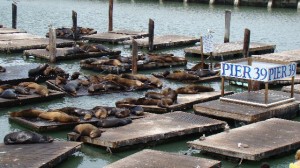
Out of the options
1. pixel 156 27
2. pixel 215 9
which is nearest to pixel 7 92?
pixel 156 27

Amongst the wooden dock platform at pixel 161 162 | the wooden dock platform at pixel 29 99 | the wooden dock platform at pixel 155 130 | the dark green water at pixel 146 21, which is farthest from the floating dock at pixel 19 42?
the wooden dock platform at pixel 161 162

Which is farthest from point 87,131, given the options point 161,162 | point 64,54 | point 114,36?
point 114,36

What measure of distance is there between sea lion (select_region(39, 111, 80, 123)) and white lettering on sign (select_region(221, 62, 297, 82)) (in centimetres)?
325

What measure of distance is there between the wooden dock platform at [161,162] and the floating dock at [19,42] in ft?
42.3

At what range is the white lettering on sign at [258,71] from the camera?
11758mm

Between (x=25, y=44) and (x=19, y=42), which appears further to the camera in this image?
(x=19, y=42)

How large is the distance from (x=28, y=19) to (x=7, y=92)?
21.4 m

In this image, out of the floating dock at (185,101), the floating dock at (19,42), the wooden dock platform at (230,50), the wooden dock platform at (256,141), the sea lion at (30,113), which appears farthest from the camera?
the floating dock at (19,42)

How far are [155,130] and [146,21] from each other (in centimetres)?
2381

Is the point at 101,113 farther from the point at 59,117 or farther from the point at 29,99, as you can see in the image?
the point at 29,99

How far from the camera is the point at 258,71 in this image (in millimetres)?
11820

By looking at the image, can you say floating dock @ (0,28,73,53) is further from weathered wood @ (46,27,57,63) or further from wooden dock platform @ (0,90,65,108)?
wooden dock platform @ (0,90,65,108)

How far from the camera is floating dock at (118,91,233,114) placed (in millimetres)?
12141

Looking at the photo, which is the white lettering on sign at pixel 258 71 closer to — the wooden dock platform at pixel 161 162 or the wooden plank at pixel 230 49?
the wooden dock platform at pixel 161 162
